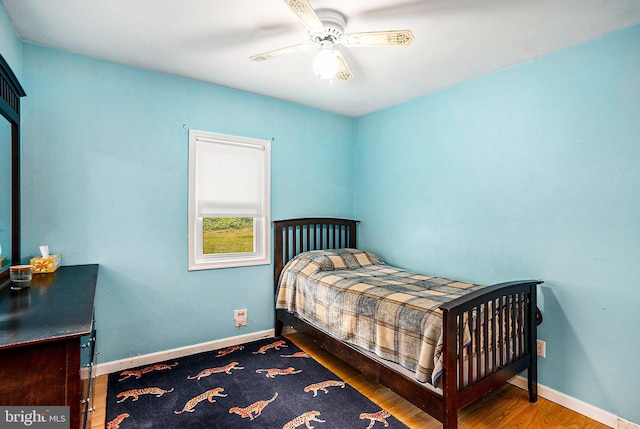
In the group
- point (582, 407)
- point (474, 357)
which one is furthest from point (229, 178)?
point (582, 407)

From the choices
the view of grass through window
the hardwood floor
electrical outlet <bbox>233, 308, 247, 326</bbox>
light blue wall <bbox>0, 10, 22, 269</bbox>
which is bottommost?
the hardwood floor

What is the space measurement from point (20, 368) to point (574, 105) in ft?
10.3

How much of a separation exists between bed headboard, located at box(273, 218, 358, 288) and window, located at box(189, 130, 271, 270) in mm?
128

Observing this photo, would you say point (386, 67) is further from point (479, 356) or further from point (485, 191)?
point (479, 356)

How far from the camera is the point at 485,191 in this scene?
2648 millimetres

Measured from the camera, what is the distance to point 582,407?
2078 mm

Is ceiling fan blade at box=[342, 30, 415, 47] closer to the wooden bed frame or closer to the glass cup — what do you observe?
the wooden bed frame

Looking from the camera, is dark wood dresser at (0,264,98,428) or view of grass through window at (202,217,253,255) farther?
view of grass through window at (202,217,253,255)

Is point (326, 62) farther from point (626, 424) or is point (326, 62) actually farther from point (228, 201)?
point (626, 424)

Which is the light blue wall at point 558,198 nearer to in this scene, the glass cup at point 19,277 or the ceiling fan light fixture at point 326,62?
the ceiling fan light fixture at point 326,62

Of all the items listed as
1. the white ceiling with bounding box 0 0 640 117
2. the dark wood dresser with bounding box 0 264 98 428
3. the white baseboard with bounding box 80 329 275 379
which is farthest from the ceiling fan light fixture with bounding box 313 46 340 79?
the white baseboard with bounding box 80 329 275 379

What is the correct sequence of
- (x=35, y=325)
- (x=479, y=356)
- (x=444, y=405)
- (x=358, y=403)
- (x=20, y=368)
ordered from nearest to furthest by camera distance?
(x=20, y=368)
(x=35, y=325)
(x=444, y=405)
(x=479, y=356)
(x=358, y=403)

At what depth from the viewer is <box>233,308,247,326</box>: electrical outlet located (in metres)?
3.08

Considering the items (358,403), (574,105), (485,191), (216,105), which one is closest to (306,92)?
(216,105)
